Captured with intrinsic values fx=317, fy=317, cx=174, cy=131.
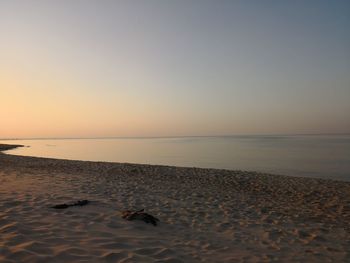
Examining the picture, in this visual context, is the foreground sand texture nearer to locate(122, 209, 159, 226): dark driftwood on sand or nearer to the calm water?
locate(122, 209, 159, 226): dark driftwood on sand

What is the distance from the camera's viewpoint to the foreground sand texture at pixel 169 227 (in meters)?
5.53

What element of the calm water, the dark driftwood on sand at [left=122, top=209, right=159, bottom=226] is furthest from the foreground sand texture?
the calm water

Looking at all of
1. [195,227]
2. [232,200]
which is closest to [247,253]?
[195,227]

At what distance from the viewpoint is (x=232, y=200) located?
37.8 ft

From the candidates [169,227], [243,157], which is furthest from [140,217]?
[243,157]

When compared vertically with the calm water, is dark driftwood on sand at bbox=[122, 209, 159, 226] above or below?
above

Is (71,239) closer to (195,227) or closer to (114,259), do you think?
(114,259)

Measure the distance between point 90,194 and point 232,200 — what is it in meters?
5.04

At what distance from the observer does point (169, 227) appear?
7484mm

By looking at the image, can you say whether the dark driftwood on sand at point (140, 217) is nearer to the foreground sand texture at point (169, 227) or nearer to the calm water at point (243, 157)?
the foreground sand texture at point (169, 227)

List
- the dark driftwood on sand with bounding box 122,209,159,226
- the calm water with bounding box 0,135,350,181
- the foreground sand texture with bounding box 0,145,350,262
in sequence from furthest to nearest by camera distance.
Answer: the calm water with bounding box 0,135,350,181 < the dark driftwood on sand with bounding box 122,209,159,226 < the foreground sand texture with bounding box 0,145,350,262

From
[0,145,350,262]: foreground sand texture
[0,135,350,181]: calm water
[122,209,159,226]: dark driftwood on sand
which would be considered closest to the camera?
[0,145,350,262]: foreground sand texture

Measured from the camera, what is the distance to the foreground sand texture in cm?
553

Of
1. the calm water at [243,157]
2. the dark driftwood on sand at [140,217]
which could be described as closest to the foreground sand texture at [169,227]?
the dark driftwood on sand at [140,217]
